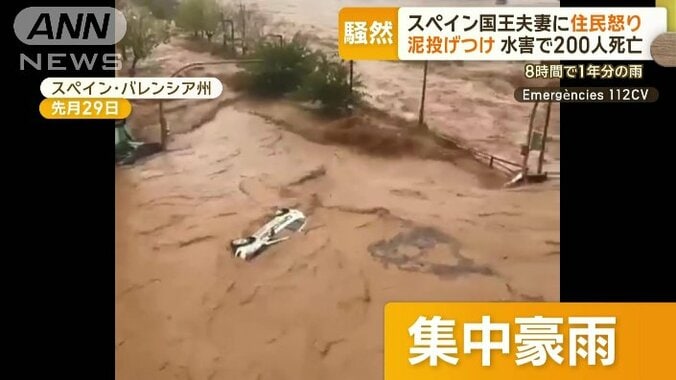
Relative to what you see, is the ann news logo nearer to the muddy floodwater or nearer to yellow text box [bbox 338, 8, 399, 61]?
the muddy floodwater

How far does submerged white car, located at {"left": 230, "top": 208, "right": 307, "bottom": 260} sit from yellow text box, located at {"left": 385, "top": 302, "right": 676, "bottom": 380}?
0.19 meters

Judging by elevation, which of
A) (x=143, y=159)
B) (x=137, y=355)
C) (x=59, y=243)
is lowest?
(x=137, y=355)

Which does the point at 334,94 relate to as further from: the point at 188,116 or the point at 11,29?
the point at 11,29

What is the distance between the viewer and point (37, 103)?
91cm

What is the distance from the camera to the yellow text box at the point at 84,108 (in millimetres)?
901

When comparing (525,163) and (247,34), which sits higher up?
(247,34)

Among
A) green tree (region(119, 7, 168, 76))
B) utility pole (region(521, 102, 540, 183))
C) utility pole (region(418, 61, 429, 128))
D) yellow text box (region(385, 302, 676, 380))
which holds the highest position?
green tree (region(119, 7, 168, 76))

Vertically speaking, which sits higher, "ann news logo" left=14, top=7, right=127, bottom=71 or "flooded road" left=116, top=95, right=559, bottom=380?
"ann news logo" left=14, top=7, right=127, bottom=71

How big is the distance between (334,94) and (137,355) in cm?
42

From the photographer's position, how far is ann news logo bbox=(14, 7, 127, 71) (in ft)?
2.96

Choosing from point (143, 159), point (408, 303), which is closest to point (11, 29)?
point (143, 159)

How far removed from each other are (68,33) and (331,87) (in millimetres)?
337

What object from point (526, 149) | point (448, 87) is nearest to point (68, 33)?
point (448, 87)

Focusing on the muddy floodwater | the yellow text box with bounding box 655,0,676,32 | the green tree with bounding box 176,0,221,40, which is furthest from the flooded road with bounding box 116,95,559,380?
the yellow text box with bounding box 655,0,676,32
